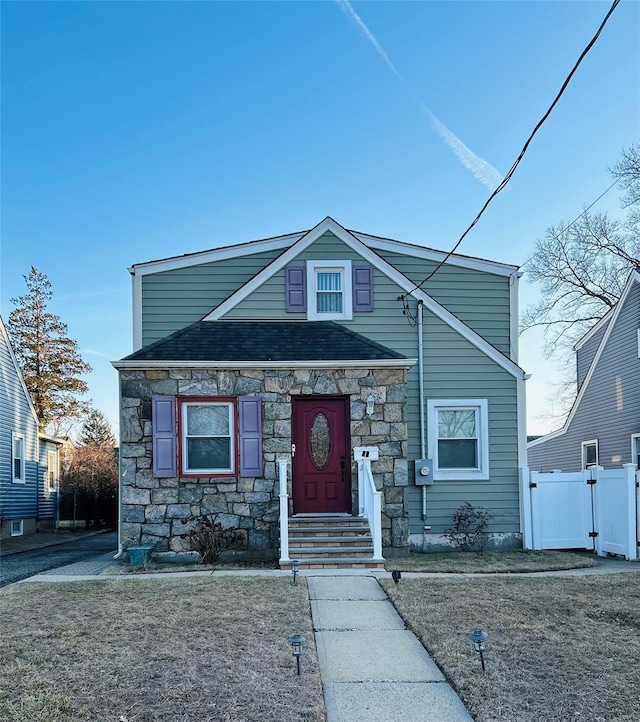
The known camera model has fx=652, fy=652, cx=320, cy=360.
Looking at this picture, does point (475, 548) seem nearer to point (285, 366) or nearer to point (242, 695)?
point (285, 366)

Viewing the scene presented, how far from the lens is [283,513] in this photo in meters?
9.10

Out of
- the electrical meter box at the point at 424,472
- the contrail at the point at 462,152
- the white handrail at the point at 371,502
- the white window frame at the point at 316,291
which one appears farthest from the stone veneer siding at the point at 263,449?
the contrail at the point at 462,152

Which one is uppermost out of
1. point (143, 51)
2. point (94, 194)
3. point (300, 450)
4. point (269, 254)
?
point (143, 51)

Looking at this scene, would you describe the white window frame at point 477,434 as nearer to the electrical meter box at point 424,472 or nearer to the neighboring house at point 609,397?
the electrical meter box at point 424,472

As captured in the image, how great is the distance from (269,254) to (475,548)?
6292 millimetres

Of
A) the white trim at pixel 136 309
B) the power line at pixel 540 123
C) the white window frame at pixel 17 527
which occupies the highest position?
the power line at pixel 540 123

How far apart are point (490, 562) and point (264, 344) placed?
15.6 feet

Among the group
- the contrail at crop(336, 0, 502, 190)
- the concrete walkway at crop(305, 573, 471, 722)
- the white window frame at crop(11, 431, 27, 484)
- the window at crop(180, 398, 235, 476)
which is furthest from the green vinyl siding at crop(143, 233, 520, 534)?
the white window frame at crop(11, 431, 27, 484)

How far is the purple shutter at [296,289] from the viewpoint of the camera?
11.5 m

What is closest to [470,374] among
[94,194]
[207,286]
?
[207,286]

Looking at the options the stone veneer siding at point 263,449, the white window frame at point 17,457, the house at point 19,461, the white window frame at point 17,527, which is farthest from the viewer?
the white window frame at point 17,457

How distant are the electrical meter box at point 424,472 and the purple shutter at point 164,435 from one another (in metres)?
4.05

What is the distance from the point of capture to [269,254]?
12.0 meters

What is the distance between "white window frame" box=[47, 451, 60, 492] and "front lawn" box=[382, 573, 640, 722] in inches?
669
